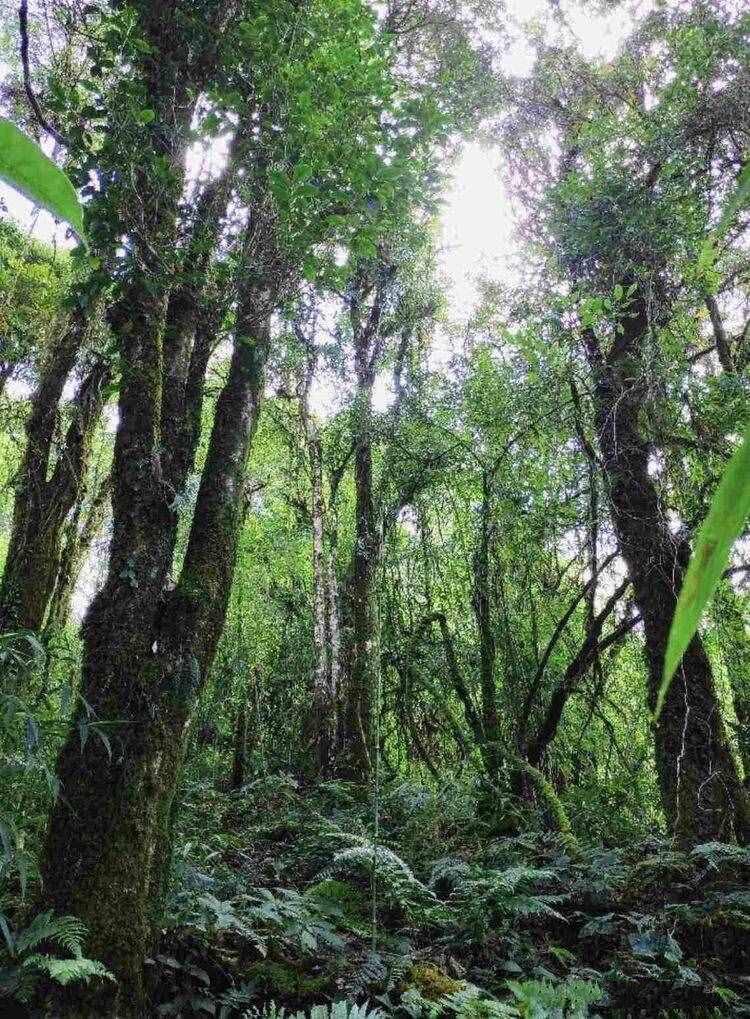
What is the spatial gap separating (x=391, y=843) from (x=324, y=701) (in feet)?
11.2

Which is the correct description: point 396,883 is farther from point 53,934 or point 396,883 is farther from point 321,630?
point 321,630

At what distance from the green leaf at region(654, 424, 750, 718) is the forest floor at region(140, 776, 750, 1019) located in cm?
252

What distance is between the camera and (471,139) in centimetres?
811

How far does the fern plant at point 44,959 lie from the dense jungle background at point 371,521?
0.02m

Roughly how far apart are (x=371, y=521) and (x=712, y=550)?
837 centimetres

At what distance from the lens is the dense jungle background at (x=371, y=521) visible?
282 cm

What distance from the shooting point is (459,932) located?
3.51 m

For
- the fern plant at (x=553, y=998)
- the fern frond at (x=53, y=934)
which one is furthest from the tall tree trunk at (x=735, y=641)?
the fern frond at (x=53, y=934)

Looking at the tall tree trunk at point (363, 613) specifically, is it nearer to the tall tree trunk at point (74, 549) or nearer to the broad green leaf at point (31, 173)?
the tall tree trunk at point (74, 549)

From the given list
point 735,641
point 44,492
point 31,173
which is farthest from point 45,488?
point 735,641

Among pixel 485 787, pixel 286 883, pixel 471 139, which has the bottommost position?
pixel 286 883

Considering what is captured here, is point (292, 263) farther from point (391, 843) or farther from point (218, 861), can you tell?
point (391, 843)

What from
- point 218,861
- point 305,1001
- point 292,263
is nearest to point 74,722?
point 305,1001

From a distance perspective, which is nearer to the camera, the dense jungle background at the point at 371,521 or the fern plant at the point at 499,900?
the dense jungle background at the point at 371,521
